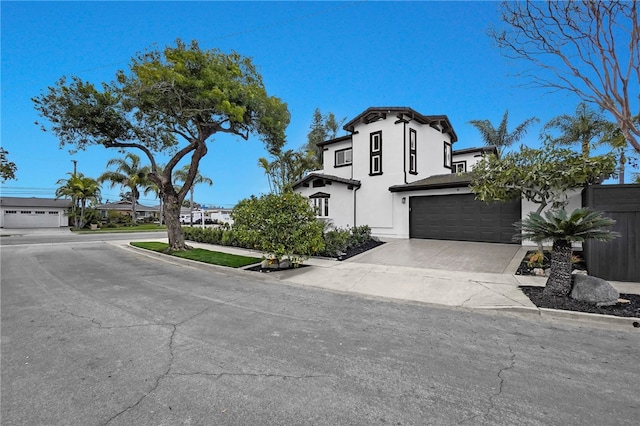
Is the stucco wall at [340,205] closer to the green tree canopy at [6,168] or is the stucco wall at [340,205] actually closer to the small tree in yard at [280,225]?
the small tree in yard at [280,225]

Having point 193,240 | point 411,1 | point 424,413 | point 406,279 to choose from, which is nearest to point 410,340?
point 424,413

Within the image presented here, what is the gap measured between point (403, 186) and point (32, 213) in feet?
157

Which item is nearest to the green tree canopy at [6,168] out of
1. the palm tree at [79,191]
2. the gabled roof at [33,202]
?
the palm tree at [79,191]

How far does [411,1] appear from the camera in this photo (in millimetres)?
10383

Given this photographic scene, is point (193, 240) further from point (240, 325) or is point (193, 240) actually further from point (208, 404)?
point (208, 404)

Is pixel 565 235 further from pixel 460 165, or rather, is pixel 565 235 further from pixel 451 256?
pixel 460 165

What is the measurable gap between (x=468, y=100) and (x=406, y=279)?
14390 mm

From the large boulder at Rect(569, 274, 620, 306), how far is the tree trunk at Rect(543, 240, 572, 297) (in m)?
0.15

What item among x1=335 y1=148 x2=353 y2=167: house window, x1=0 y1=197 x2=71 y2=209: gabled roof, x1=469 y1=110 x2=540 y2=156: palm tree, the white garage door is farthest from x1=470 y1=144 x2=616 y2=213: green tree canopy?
the white garage door

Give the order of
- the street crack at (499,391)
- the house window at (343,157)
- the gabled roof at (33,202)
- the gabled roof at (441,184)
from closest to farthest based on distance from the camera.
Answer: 1. the street crack at (499,391)
2. the gabled roof at (441,184)
3. the house window at (343,157)
4. the gabled roof at (33,202)

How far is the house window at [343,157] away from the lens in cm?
2034

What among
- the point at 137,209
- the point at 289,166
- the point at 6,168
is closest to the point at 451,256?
the point at 289,166

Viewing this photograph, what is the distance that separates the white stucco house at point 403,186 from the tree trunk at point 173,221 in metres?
6.72

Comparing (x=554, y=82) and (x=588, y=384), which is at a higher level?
(x=554, y=82)
